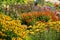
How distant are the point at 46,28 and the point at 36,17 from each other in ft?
8.78

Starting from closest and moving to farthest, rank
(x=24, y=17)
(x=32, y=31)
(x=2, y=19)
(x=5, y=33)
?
(x=5, y=33), (x=2, y=19), (x=32, y=31), (x=24, y=17)

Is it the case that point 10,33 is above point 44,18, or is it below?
above

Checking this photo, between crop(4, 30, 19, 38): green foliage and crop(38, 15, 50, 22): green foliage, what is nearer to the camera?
crop(4, 30, 19, 38): green foliage

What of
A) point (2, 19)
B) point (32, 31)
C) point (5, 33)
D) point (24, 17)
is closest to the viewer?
point (5, 33)

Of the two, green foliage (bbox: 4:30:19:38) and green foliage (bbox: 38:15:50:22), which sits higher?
green foliage (bbox: 4:30:19:38)

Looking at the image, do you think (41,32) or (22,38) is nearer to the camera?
(22,38)

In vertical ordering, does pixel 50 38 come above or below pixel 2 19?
below

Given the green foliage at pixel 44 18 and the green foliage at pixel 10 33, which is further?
the green foliage at pixel 44 18

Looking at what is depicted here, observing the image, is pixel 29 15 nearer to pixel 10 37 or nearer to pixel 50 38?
pixel 50 38

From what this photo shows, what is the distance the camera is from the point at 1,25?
794cm

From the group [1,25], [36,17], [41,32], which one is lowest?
[36,17]

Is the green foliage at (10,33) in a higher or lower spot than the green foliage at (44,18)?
higher

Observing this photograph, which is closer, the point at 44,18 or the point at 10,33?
the point at 10,33

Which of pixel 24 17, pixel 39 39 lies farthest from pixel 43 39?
pixel 24 17
